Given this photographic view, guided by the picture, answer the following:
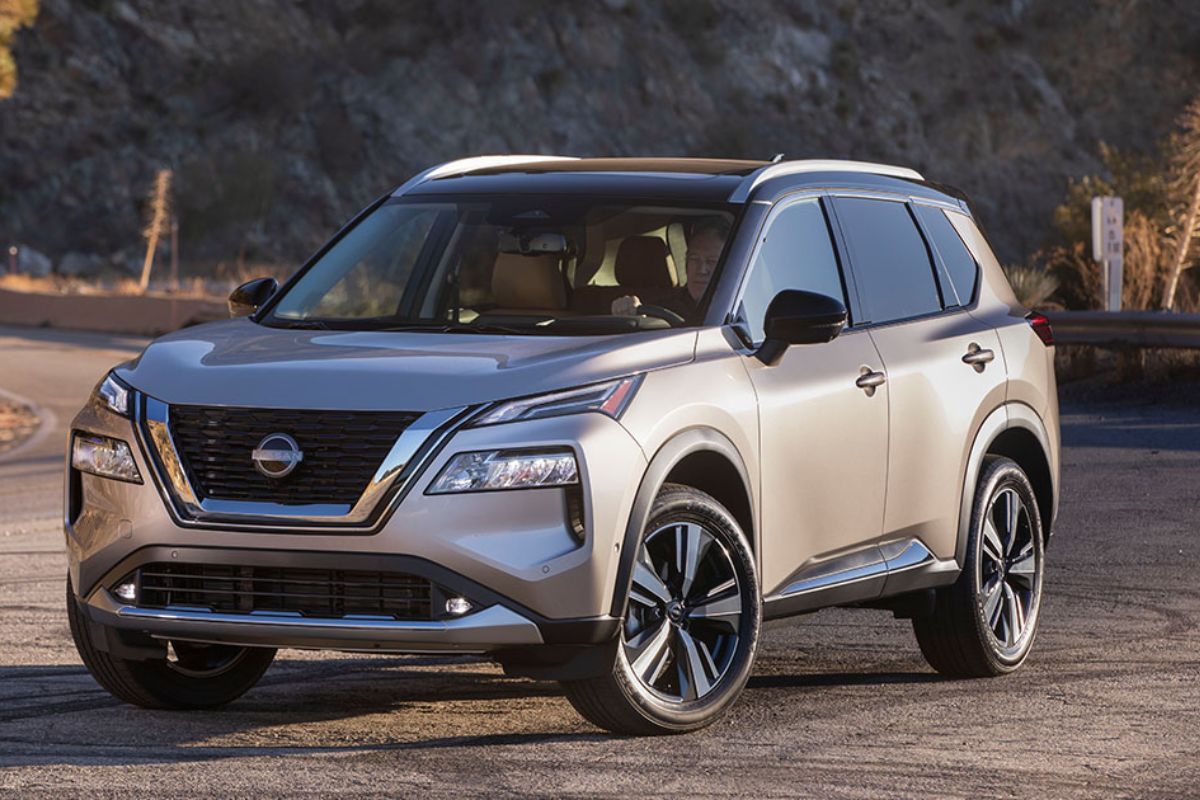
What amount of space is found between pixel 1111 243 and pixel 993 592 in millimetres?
18599

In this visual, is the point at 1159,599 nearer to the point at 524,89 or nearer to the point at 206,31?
the point at 524,89

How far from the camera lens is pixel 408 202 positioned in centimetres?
812

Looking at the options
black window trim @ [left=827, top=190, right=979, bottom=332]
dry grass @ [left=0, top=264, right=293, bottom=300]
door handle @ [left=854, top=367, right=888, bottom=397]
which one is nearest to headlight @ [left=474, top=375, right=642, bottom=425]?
door handle @ [left=854, top=367, right=888, bottom=397]

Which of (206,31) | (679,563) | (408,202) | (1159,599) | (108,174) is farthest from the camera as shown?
(206,31)

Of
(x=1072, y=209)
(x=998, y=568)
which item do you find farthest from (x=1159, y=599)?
(x=1072, y=209)

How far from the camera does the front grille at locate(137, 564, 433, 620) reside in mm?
6312

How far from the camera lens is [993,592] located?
852 cm

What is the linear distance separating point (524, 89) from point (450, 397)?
6677 cm

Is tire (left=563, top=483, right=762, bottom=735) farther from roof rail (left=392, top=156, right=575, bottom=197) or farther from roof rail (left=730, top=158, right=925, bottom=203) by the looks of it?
roof rail (left=392, top=156, right=575, bottom=197)

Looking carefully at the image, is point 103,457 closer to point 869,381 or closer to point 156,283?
point 869,381

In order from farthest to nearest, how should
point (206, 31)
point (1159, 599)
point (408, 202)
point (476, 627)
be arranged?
point (206, 31), point (1159, 599), point (408, 202), point (476, 627)

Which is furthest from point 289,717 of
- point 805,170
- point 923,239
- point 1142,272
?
point 1142,272

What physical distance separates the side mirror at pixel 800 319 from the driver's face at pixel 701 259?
307mm

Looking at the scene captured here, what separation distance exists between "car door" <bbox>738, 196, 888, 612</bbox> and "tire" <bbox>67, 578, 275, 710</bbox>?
1936 millimetres
